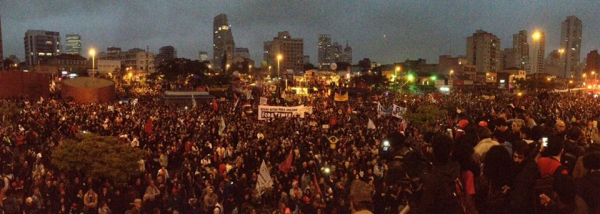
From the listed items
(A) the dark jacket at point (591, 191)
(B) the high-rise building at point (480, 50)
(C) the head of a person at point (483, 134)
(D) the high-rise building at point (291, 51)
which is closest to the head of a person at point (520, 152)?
(A) the dark jacket at point (591, 191)

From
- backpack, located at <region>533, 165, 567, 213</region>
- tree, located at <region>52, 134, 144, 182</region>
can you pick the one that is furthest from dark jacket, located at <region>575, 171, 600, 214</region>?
tree, located at <region>52, 134, 144, 182</region>

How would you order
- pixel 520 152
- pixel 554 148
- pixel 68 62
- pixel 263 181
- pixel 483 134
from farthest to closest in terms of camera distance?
pixel 68 62, pixel 263 181, pixel 483 134, pixel 554 148, pixel 520 152

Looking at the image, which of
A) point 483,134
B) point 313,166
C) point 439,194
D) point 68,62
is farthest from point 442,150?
point 68,62

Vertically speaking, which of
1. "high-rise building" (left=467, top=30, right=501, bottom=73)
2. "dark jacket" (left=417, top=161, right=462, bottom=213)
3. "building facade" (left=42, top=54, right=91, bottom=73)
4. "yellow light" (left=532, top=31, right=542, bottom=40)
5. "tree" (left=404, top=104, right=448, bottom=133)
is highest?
"high-rise building" (left=467, top=30, right=501, bottom=73)

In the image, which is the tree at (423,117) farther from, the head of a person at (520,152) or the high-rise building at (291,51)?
the high-rise building at (291,51)

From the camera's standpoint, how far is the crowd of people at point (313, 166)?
3.93m

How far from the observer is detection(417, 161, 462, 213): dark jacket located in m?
3.73

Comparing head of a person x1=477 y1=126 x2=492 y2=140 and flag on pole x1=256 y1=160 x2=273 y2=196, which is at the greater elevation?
head of a person x1=477 y1=126 x2=492 y2=140

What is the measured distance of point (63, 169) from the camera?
11.9 meters

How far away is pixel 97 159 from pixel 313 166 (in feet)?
18.3

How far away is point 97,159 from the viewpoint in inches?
463

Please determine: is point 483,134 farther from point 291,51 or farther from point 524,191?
point 291,51

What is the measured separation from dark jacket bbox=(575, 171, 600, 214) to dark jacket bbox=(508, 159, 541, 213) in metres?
0.40

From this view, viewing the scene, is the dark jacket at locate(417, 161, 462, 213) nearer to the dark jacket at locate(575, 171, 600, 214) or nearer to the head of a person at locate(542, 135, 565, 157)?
the dark jacket at locate(575, 171, 600, 214)
